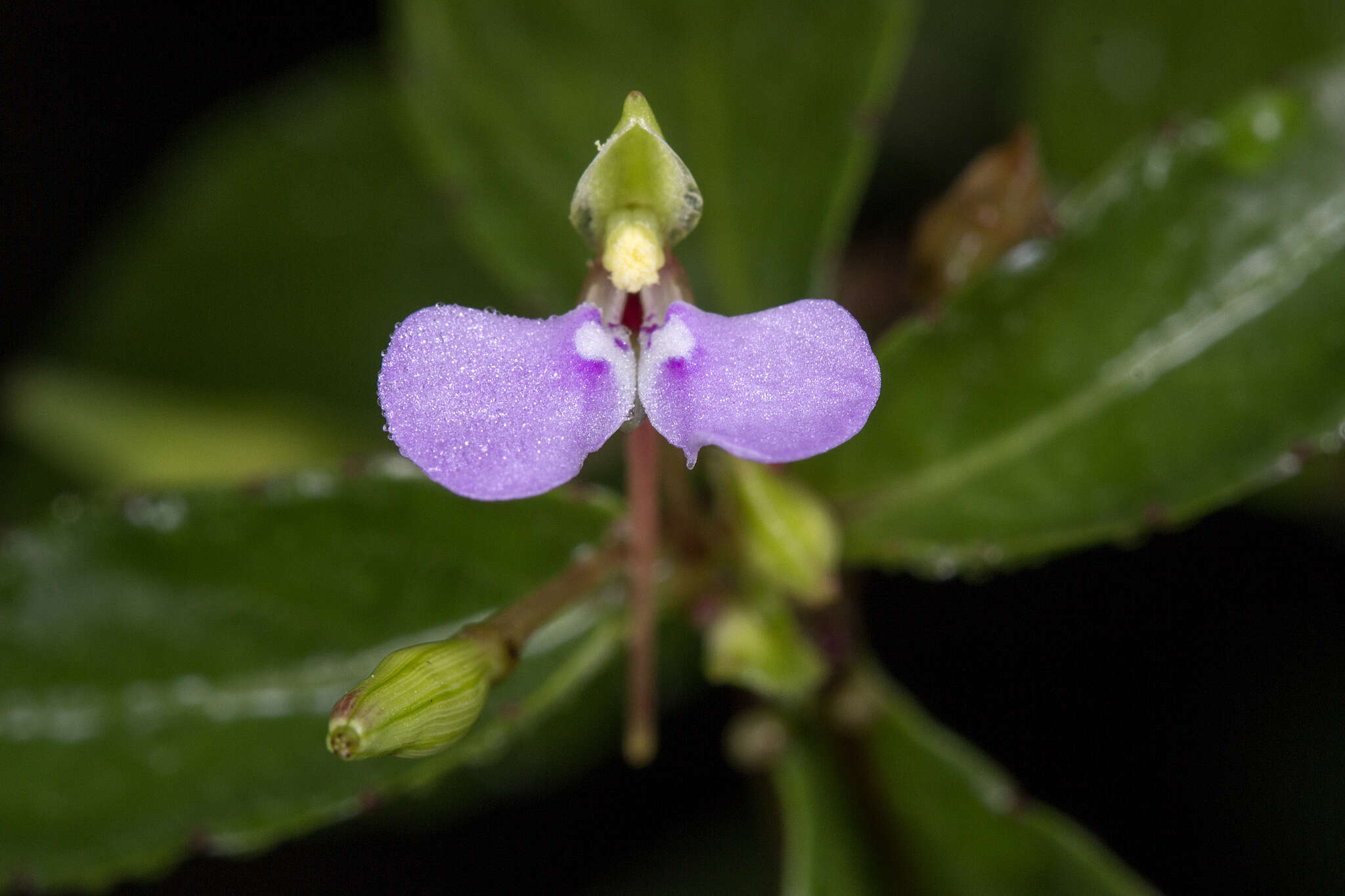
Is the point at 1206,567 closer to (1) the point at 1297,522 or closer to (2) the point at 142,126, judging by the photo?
(1) the point at 1297,522

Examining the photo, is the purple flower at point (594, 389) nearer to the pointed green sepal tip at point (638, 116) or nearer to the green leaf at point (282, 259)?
the pointed green sepal tip at point (638, 116)

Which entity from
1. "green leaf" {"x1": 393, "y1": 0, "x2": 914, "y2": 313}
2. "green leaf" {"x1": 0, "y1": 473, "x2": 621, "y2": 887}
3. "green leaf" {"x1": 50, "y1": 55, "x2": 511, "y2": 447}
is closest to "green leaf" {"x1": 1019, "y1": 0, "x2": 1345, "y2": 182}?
"green leaf" {"x1": 393, "y1": 0, "x2": 914, "y2": 313}

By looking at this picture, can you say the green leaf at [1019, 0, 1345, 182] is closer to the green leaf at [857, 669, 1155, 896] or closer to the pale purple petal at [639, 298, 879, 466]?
the green leaf at [857, 669, 1155, 896]

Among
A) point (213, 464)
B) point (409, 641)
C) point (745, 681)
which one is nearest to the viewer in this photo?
point (745, 681)

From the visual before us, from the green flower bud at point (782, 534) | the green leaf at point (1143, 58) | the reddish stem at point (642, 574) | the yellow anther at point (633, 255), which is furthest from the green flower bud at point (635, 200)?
the green leaf at point (1143, 58)

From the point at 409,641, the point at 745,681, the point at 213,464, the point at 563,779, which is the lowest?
the point at 745,681

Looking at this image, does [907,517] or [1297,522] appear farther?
[1297,522]

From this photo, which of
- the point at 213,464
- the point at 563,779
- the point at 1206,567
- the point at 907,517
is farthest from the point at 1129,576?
the point at 213,464
